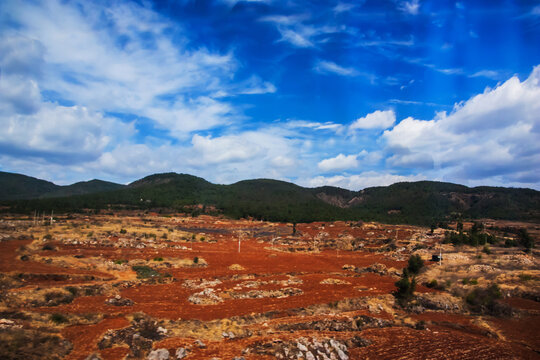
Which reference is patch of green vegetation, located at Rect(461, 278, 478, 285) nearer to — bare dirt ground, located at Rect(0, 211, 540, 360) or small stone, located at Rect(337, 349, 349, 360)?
bare dirt ground, located at Rect(0, 211, 540, 360)

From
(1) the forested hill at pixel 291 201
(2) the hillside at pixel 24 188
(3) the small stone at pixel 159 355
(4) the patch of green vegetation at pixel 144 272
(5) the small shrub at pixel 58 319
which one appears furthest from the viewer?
(2) the hillside at pixel 24 188

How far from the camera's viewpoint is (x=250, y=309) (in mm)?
18219

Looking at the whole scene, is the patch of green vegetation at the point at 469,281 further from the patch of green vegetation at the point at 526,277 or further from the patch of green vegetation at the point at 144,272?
the patch of green vegetation at the point at 144,272

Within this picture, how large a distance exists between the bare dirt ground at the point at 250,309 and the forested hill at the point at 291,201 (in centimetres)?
7524

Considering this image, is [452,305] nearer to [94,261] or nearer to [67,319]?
[67,319]

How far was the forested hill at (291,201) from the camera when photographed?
106875mm

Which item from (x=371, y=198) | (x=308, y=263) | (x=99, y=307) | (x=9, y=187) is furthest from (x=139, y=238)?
(x=9, y=187)

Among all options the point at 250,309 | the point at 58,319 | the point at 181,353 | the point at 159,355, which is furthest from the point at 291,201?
the point at 159,355

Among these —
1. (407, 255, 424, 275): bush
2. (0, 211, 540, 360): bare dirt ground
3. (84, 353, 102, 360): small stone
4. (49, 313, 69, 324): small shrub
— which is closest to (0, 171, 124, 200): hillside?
(0, 211, 540, 360): bare dirt ground

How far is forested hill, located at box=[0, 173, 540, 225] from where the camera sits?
106875 millimetres

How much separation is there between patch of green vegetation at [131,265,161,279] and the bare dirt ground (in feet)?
0.71

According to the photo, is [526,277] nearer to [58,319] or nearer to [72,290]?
[58,319]

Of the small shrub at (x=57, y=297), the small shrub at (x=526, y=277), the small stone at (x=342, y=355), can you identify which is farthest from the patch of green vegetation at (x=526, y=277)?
the small shrub at (x=57, y=297)

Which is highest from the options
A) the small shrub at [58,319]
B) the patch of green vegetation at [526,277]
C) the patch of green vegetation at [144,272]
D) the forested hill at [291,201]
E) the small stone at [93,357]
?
the forested hill at [291,201]
